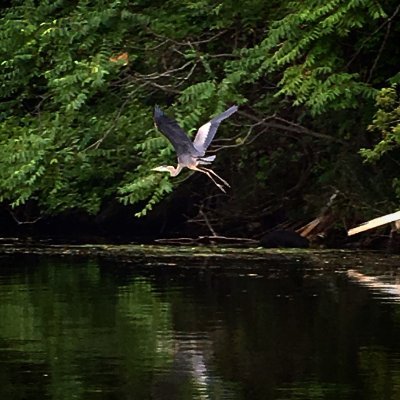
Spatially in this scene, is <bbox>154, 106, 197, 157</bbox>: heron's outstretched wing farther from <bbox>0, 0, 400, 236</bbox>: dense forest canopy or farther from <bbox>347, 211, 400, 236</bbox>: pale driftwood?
<bbox>347, 211, 400, 236</bbox>: pale driftwood

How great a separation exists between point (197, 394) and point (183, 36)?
12572 millimetres

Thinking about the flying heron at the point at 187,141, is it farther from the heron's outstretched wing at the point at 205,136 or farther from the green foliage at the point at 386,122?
the green foliage at the point at 386,122

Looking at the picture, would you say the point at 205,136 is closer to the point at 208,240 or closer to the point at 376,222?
the point at 376,222

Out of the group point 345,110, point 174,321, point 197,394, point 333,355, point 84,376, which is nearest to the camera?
point 197,394

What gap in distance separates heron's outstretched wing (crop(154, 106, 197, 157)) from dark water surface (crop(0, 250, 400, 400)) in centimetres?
143

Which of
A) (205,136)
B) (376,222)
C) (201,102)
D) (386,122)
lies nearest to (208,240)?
(201,102)

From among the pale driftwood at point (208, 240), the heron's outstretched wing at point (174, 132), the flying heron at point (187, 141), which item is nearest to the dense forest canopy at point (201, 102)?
the pale driftwood at point (208, 240)

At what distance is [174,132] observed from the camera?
55.7 ft

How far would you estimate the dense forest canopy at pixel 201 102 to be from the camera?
2088cm

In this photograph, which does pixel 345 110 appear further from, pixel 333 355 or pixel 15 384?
pixel 15 384

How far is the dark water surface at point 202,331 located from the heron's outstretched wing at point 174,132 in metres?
1.43

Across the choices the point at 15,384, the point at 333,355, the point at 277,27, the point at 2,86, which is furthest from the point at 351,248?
the point at 15,384

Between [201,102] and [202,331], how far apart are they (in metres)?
7.93

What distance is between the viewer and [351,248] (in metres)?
21.7
